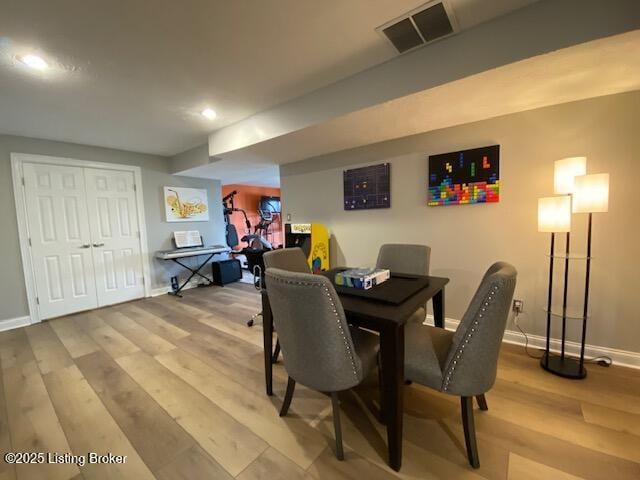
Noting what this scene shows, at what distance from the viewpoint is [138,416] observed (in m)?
1.67

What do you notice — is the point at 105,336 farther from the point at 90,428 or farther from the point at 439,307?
the point at 439,307

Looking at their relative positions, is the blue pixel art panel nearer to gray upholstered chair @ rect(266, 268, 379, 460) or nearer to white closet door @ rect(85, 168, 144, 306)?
gray upholstered chair @ rect(266, 268, 379, 460)

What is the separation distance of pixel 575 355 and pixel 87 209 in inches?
232

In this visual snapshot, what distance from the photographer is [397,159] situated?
2922 millimetres

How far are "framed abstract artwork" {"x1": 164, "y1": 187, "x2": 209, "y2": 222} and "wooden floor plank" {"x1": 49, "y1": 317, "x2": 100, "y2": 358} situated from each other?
1994 millimetres

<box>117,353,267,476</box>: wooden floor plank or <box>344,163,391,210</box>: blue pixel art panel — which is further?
<box>344,163,391,210</box>: blue pixel art panel

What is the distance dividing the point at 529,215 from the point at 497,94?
1.08m

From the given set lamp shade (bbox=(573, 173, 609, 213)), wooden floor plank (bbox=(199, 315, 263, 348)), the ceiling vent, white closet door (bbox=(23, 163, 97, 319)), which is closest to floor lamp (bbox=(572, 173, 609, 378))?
lamp shade (bbox=(573, 173, 609, 213))

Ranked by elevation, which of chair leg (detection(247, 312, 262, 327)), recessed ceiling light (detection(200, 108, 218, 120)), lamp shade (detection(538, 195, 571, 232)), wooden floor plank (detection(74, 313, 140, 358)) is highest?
recessed ceiling light (detection(200, 108, 218, 120))

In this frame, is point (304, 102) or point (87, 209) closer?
point (304, 102)

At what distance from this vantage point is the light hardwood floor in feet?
4.23

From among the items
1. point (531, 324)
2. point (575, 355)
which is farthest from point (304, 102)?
point (575, 355)

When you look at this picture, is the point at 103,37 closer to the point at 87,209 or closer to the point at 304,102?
the point at 304,102

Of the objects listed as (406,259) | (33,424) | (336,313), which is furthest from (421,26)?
(33,424)
